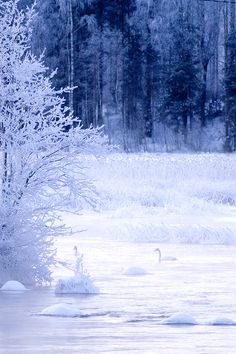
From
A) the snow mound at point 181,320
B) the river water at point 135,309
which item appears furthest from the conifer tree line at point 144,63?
the snow mound at point 181,320

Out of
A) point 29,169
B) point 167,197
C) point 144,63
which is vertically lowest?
point 167,197

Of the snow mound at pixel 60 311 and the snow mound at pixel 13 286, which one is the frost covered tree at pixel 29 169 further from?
the snow mound at pixel 60 311

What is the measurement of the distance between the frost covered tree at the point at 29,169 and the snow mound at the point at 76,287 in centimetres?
73

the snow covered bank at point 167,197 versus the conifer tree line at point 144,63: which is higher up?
the conifer tree line at point 144,63

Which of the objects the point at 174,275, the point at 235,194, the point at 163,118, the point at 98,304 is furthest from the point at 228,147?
the point at 98,304

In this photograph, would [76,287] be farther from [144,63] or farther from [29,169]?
[144,63]

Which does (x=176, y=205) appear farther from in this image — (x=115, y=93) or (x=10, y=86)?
(x=115, y=93)

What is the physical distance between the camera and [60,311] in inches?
580

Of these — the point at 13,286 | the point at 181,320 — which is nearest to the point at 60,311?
the point at 181,320

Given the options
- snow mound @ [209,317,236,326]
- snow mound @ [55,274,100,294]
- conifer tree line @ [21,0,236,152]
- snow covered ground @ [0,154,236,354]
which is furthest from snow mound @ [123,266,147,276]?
conifer tree line @ [21,0,236,152]

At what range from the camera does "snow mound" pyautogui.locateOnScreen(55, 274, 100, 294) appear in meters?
17.3

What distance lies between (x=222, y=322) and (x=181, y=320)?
432mm

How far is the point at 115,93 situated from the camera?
176ft

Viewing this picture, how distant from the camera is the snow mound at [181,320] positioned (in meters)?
13.7
